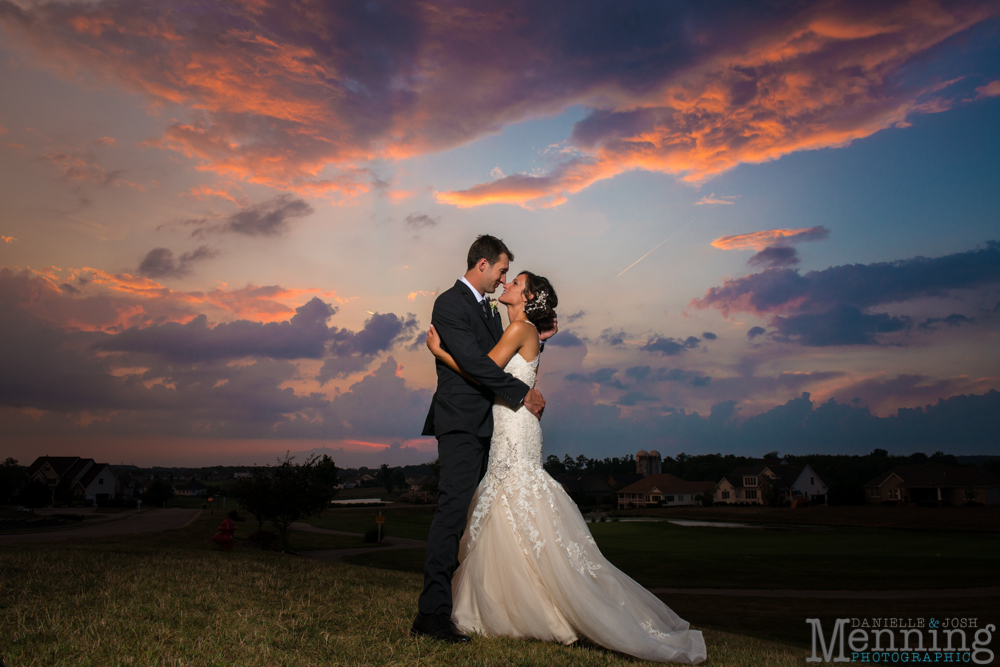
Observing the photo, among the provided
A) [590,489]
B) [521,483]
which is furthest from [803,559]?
[590,489]

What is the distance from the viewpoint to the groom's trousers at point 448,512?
434 cm

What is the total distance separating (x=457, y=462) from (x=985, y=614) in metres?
18.8

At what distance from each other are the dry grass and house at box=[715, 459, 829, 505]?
8725 centimetres

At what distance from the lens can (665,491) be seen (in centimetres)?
9419

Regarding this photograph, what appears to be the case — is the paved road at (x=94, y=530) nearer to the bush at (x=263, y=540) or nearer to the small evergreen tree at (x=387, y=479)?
the bush at (x=263, y=540)

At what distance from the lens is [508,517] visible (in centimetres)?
477

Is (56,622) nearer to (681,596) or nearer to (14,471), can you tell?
(681,596)

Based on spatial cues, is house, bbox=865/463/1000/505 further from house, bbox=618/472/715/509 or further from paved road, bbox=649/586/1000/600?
paved road, bbox=649/586/1000/600

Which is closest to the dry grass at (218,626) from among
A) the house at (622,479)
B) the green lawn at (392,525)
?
the green lawn at (392,525)

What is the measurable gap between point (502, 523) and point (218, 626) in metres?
2.16

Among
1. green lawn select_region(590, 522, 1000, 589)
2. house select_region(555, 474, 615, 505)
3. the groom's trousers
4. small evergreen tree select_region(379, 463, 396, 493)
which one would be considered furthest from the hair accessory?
small evergreen tree select_region(379, 463, 396, 493)

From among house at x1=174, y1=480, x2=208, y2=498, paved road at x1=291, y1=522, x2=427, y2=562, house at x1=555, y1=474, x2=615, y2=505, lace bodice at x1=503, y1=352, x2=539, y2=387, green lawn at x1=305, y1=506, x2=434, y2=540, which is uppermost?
lace bodice at x1=503, y1=352, x2=539, y2=387

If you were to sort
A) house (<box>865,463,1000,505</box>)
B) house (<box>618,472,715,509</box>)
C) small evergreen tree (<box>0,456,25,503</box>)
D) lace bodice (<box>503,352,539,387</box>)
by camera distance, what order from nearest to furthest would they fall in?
lace bodice (<box>503,352,539,387</box>)
small evergreen tree (<box>0,456,25,503</box>)
house (<box>865,463,1000,505</box>)
house (<box>618,472,715,509</box>)

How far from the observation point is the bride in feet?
14.4
